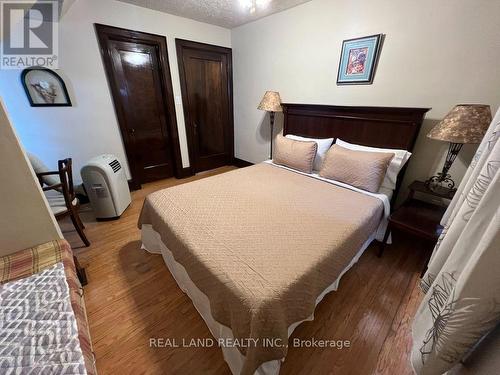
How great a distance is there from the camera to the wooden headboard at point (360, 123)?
1868 mm

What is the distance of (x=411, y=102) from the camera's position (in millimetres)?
1920

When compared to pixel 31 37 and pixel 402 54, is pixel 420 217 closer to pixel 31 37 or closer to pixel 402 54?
pixel 402 54

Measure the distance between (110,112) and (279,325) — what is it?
3187 millimetres

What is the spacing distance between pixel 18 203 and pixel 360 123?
9.42 ft

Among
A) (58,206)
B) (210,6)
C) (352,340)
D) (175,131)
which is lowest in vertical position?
(352,340)

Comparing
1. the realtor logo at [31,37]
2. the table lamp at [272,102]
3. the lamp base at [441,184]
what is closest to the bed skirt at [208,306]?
the lamp base at [441,184]

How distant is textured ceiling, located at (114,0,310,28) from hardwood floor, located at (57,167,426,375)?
289 cm

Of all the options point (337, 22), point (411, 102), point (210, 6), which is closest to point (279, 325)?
point (411, 102)

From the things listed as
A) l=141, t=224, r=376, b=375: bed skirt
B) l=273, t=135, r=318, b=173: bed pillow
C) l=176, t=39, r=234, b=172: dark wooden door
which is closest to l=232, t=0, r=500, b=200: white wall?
l=273, t=135, r=318, b=173: bed pillow

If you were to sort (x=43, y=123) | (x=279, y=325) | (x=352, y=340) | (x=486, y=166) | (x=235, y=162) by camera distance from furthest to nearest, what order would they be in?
(x=235, y=162) < (x=43, y=123) < (x=352, y=340) < (x=279, y=325) < (x=486, y=166)

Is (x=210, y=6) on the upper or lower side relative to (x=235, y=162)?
upper

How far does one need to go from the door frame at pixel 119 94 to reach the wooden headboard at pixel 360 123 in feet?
5.90

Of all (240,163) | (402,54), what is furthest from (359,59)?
(240,163)

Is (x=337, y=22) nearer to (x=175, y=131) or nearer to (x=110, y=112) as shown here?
(x=175, y=131)
